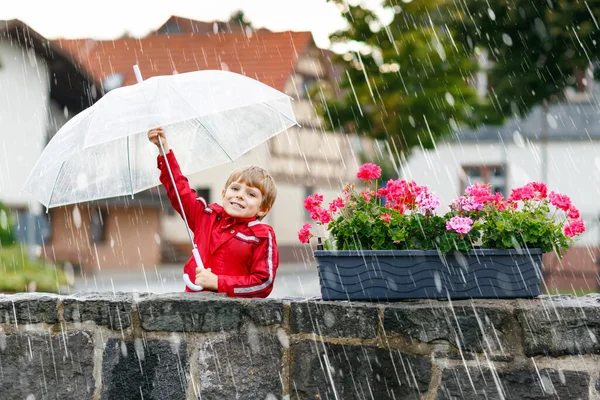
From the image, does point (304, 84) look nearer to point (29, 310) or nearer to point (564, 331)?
point (29, 310)

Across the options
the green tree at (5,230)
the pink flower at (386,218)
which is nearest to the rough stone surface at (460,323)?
the pink flower at (386,218)

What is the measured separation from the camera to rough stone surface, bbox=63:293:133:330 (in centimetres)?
345

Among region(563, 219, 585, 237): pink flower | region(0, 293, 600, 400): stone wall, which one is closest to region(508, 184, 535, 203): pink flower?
region(563, 219, 585, 237): pink flower

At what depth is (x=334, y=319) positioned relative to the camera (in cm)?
325

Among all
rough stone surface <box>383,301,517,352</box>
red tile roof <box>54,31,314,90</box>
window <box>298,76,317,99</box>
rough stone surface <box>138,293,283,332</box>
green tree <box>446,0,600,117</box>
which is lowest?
rough stone surface <box>383,301,517,352</box>

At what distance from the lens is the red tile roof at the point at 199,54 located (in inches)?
1270

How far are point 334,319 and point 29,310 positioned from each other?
4.32 ft

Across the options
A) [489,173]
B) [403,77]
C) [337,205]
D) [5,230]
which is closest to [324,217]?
[337,205]

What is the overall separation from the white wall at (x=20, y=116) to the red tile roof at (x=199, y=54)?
7486mm

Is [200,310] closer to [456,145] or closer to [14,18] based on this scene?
[14,18]

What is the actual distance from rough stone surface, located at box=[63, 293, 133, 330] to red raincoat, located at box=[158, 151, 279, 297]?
374mm

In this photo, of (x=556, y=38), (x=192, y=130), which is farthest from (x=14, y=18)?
(x=192, y=130)

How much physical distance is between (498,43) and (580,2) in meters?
1.23

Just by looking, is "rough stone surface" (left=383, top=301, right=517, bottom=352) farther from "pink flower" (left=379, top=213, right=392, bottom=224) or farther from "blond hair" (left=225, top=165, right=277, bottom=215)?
"blond hair" (left=225, top=165, right=277, bottom=215)
